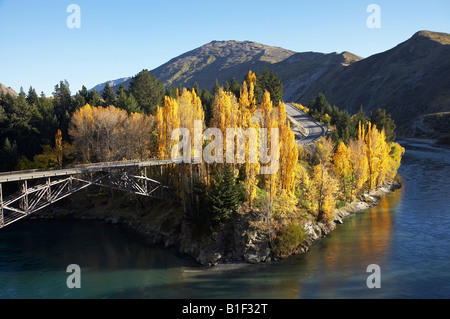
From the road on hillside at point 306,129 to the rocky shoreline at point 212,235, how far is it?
1602 centimetres

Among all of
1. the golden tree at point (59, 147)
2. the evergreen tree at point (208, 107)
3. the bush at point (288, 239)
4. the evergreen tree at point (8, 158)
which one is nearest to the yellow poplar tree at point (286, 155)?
the bush at point (288, 239)

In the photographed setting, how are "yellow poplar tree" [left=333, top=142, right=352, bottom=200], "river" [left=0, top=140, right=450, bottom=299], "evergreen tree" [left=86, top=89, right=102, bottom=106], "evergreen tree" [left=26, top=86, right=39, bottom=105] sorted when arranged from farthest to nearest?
"evergreen tree" [left=26, top=86, right=39, bottom=105] < "evergreen tree" [left=86, top=89, right=102, bottom=106] < "yellow poplar tree" [left=333, top=142, right=352, bottom=200] < "river" [left=0, top=140, right=450, bottom=299]

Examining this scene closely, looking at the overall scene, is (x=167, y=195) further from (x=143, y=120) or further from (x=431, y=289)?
(x=431, y=289)

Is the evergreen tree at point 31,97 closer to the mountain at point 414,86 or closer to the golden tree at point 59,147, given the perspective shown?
the golden tree at point 59,147

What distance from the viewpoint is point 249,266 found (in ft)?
99.9

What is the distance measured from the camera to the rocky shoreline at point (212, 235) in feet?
104

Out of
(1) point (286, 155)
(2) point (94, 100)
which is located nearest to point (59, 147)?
(2) point (94, 100)

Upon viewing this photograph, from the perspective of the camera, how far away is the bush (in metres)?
32.2

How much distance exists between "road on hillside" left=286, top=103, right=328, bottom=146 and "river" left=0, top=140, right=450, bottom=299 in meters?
21.1

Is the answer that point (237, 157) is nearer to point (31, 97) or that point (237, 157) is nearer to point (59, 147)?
point (59, 147)

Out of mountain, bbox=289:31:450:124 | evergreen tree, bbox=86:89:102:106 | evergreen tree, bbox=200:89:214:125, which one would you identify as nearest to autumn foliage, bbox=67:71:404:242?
evergreen tree, bbox=200:89:214:125

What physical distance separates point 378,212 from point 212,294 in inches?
1235

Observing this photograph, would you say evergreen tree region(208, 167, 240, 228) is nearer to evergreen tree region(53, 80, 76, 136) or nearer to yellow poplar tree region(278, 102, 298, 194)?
yellow poplar tree region(278, 102, 298, 194)

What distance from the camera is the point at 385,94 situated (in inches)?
7141
